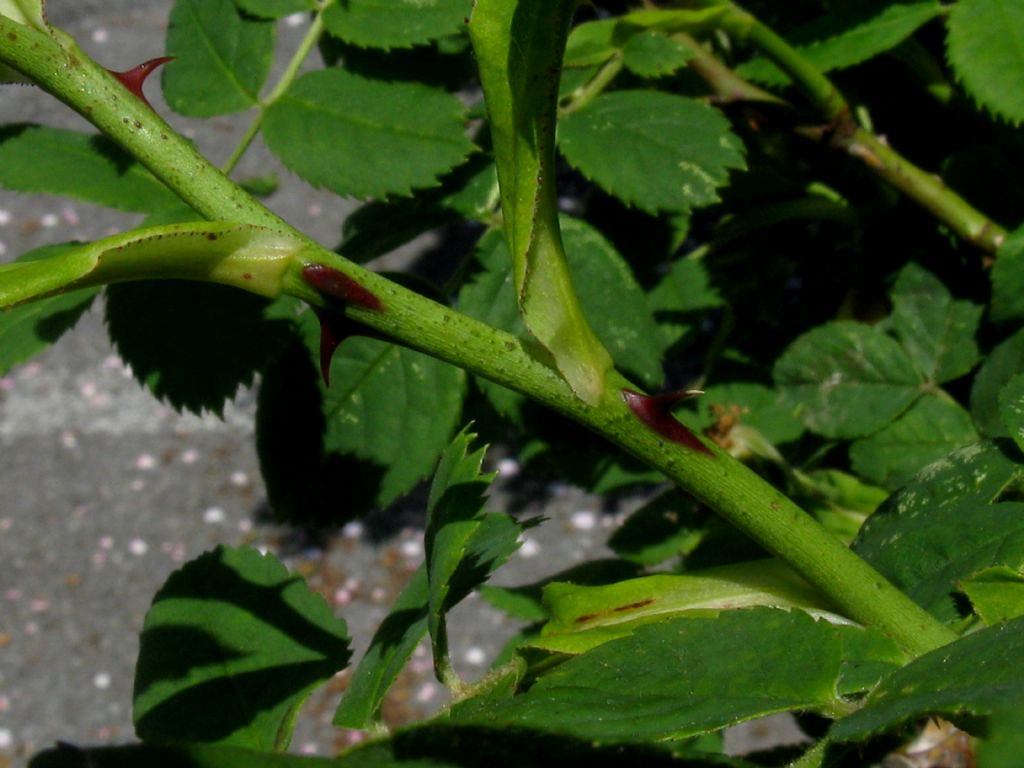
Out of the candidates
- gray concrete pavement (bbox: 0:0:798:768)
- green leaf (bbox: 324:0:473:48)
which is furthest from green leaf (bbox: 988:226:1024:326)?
gray concrete pavement (bbox: 0:0:798:768)

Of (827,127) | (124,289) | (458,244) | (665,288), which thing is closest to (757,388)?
(665,288)

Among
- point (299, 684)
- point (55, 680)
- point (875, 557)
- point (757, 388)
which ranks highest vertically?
point (875, 557)

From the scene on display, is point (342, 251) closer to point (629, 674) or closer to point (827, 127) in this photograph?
point (827, 127)

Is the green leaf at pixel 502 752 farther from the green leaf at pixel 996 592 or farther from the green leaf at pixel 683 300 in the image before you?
the green leaf at pixel 683 300

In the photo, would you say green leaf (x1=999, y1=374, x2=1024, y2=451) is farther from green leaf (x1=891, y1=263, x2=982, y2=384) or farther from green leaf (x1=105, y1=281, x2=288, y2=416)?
green leaf (x1=105, y1=281, x2=288, y2=416)

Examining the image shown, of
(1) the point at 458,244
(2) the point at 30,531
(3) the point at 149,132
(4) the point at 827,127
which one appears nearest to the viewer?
(3) the point at 149,132

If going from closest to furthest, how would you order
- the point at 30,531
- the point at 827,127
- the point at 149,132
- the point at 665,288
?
the point at 149,132, the point at 827,127, the point at 665,288, the point at 30,531
